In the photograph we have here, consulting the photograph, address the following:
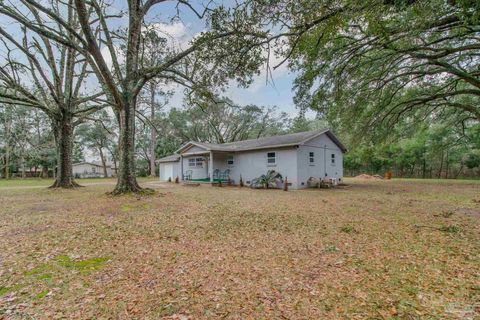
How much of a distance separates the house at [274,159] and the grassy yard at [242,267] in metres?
8.63

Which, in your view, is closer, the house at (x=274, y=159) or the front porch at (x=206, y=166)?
the house at (x=274, y=159)

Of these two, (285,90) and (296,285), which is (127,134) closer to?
(285,90)

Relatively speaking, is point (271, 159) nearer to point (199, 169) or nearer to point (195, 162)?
point (199, 169)

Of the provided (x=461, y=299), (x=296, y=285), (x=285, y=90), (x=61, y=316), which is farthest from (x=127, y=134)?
(x=461, y=299)

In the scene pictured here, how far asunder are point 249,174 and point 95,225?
12.4 metres

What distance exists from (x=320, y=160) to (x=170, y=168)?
579 inches

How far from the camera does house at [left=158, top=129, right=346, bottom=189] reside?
1485 centimetres

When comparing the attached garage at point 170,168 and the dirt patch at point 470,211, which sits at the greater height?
the attached garage at point 170,168

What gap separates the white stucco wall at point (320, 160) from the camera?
14867 millimetres

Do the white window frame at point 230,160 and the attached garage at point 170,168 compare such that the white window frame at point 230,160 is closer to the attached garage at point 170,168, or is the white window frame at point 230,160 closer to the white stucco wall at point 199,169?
the white stucco wall at point 199,169

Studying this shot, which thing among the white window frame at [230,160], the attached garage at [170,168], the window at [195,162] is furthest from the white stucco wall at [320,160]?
the attached garage at [170,168]

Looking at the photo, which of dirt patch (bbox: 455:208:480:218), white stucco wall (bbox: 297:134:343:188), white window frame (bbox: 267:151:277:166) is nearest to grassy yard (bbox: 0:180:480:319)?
dirt patch (bbox: 455:208:480:218)

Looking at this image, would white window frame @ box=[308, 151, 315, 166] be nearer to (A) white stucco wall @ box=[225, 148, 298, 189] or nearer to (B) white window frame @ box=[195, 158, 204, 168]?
(A) white stucco wall @ box=[225, 148, 298, 189]

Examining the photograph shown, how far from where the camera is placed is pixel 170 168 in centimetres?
2412
